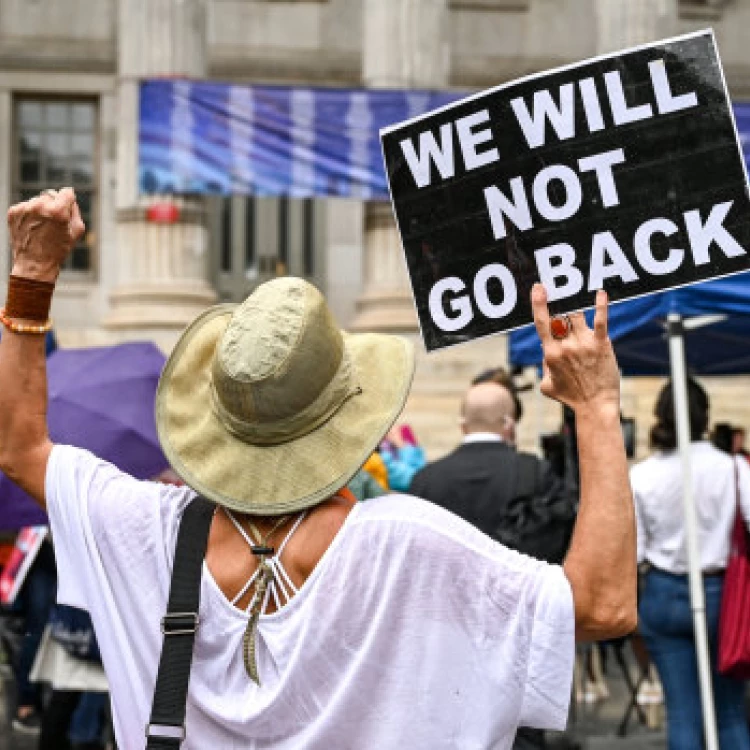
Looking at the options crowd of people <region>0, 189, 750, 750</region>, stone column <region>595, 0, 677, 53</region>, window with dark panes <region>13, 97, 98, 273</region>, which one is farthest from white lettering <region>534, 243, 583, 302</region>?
window with dark panes <region>13, 97, 98, 273</region>

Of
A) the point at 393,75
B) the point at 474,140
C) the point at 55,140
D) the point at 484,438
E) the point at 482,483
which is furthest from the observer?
the point at 55,140

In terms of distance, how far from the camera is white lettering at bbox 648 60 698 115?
353cm

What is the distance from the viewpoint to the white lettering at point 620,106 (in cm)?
350

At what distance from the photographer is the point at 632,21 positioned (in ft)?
72.6

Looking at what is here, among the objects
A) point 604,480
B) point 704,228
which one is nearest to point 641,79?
point 704,228

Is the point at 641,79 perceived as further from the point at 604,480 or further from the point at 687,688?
the point at 687,688

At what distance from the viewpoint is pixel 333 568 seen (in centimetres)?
265

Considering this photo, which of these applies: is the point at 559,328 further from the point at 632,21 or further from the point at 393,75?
the point at 632,21

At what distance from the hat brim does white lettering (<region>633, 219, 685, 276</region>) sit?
29.3 inches

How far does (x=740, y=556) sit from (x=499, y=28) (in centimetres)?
1877

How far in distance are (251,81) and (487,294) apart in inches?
834

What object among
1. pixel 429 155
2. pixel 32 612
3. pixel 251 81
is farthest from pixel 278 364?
pixel 251 81

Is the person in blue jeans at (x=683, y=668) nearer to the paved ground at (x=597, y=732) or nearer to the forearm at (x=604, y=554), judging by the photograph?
the paved ground at (x=597, y=732)

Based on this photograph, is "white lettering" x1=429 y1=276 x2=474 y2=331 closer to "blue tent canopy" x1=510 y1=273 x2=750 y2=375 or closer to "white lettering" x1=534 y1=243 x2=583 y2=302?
"white lettering" x1=534 y1=243 x2=583 y2=302
